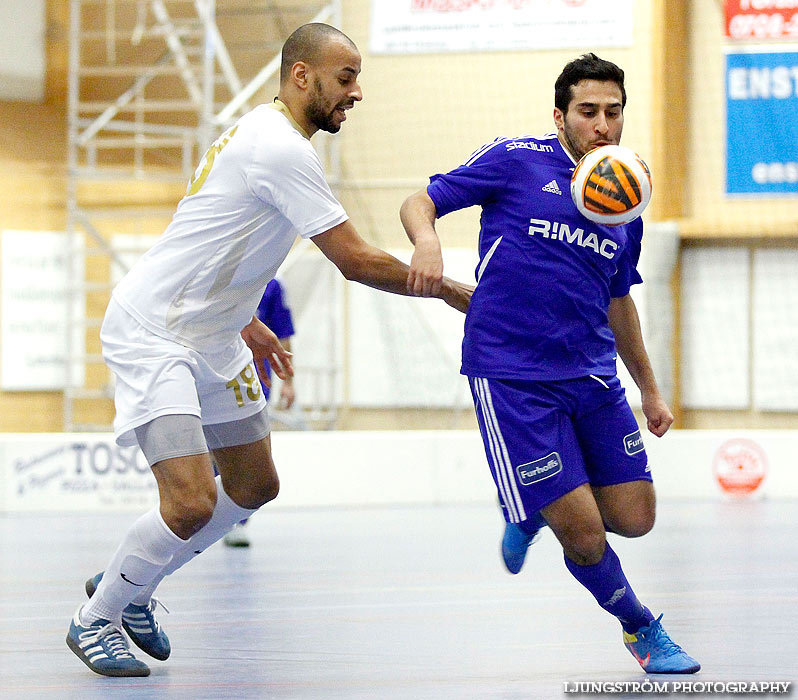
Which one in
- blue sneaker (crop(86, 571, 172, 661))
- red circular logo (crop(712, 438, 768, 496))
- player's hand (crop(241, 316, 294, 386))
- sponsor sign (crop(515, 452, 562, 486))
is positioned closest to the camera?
sponsor sign (crop(515, 452, 562, 486))

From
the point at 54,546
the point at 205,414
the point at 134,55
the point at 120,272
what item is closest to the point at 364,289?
the point at 120,272

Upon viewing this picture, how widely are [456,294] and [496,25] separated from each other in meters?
9.33

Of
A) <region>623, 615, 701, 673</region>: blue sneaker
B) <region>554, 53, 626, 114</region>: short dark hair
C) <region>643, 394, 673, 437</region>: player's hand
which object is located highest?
<region>554, 53, 626, 114</region>: short dark hair

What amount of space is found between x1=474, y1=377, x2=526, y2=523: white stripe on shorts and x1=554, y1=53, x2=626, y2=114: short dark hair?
3.14 feet

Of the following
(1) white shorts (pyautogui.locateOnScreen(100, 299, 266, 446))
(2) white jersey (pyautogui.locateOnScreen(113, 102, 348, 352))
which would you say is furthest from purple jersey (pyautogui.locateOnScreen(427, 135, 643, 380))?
(1) white shorts (pyautogui.locateOnScreen(100, 299, 266, 446))

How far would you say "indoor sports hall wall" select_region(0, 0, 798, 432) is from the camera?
12.9 meters

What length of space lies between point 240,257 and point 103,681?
1.42m

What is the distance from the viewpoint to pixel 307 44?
4160 mm

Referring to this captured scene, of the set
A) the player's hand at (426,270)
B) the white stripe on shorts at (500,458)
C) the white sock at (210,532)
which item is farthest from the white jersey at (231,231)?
the white stripe on shorts at (500,458)

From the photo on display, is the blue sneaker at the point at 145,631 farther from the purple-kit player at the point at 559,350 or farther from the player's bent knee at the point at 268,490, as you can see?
the purple-kit player at the point at 559,350

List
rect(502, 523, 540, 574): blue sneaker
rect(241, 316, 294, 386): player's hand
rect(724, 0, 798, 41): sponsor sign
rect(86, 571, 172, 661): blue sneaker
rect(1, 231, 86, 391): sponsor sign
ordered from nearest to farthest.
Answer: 1. rect(86, 571, 172, 661): blue sneaker
2. rect(241, 316, 294, 386): player's hand
3. rect(502, 523, 540, 574): blue sneaker
4. rect(1, 231, 86, 391): sponsor sign
5. rect(724, 0, 798, 41): sponsor sign

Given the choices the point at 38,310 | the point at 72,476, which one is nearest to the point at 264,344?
the point at 72,476

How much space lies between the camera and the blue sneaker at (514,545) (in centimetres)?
505

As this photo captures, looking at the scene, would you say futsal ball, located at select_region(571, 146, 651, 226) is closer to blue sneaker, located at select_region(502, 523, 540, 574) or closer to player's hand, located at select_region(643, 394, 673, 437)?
player's hand, located at select_region(643, 394, 673, 437)
